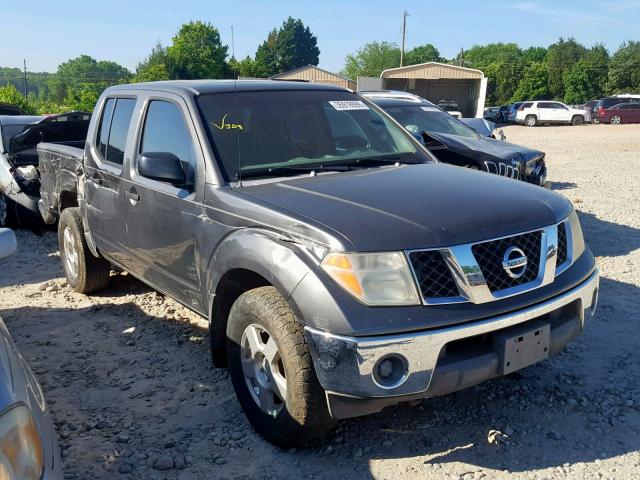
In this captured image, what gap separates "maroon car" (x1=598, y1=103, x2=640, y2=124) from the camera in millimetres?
36812

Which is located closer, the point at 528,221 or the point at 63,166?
the point at 528,221

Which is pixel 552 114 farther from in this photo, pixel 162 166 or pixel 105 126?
pixel 162 166

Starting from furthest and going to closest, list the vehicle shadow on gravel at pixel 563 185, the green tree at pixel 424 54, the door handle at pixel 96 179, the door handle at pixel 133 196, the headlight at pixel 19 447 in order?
the green tree at pixel 424 54 < the vehicle shadow on gravel at pixel 563 185 < the door handle at pixel 96 179 < the door handle at pixel 133 196 < the headlight at pixel 19 447

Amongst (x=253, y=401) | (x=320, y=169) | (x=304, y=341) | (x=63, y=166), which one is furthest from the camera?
(x=63, y=166)

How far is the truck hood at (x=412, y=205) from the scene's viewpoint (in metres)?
2.71

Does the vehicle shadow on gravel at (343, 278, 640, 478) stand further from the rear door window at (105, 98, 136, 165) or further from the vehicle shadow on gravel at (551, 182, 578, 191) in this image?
the vehicle shadow on gravel at (551, 182, 578, 191)

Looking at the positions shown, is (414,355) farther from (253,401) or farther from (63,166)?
(63,166)

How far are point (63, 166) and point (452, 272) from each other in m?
4.42

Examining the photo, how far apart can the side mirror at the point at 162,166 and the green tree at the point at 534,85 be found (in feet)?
230

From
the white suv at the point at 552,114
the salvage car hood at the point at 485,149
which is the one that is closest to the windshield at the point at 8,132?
the salvage car hood at the point at 485,149

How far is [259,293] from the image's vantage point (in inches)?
120

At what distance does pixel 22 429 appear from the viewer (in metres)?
1.73

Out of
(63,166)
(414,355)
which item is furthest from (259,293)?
(63,166)

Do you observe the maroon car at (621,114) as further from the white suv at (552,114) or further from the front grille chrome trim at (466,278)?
the front grille chrome trim at (466,278)
